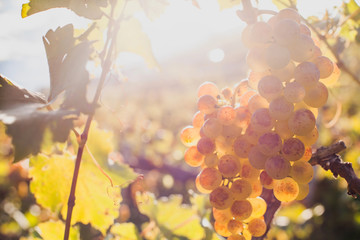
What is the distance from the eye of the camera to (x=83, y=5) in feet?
1.99

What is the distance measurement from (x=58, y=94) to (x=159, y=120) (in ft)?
13.0

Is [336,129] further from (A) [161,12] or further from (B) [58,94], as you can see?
(B) [58,94]

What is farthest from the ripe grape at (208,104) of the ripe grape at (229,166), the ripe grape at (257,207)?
the ripe grape at (257,207)

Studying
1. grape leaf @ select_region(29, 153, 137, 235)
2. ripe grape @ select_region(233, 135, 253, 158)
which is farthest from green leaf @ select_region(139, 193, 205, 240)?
ripe grape @ select_region(233, 135, 253, 158)

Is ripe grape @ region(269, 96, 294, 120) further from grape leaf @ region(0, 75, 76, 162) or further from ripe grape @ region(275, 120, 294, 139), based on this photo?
grape leaf @ region(0, 75, 76, 162)

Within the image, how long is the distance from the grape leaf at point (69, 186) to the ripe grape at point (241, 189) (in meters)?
0.25

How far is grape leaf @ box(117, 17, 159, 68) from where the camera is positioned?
83 cm

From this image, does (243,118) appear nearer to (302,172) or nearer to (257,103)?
(257,103)

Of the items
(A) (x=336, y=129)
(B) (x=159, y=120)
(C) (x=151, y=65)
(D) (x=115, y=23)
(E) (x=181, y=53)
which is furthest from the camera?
(E) (x=181, y=53)

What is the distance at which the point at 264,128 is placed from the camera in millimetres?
596

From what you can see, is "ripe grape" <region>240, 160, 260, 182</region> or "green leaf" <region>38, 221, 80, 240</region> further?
"green leaf" <region>38, 221, 80, 240</region>

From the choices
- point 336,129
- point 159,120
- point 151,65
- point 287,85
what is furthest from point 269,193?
point 159,120

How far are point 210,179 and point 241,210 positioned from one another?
0.09 meters

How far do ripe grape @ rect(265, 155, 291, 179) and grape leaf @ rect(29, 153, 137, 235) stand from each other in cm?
33
